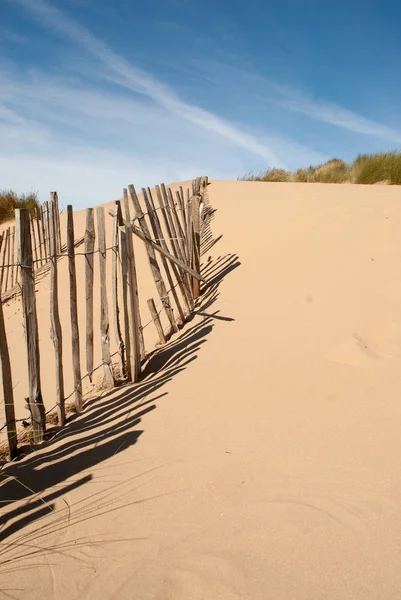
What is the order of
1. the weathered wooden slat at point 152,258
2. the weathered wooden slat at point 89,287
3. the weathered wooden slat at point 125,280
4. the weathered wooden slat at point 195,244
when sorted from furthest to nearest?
the weathered wooden slat at point 195,244, the weathered wooden slat at point 152,258, the weathered wooden slat at point 125,280, the weathered wooden slat at point 89,287

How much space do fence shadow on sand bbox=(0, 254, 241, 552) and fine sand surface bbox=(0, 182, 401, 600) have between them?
0.01 metres

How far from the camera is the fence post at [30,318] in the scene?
3.25m

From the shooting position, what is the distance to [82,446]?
3.15 metres

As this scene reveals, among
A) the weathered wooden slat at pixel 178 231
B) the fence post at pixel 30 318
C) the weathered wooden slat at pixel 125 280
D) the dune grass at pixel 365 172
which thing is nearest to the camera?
the fence post at pixel 30 318

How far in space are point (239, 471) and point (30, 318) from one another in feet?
5.07

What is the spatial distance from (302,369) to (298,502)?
1704mm

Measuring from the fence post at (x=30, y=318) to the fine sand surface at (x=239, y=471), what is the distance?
23cm

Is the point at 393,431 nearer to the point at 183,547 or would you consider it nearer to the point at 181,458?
the point at 181,458

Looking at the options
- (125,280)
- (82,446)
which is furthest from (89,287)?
(82,446)

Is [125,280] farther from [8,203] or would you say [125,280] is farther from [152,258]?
[8,203]

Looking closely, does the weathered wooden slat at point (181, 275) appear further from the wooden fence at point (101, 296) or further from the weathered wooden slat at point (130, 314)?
the weathered wooden slat at point (130, 314)

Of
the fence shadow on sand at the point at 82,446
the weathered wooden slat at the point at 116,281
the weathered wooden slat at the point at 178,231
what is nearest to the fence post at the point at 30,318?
the fence shadow on sand at the point at 82,446

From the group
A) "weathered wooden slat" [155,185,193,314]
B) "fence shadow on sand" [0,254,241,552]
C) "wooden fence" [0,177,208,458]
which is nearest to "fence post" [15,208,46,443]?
"wooden fence" [0,177,208,458]

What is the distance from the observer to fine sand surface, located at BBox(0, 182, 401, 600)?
2.08 m
